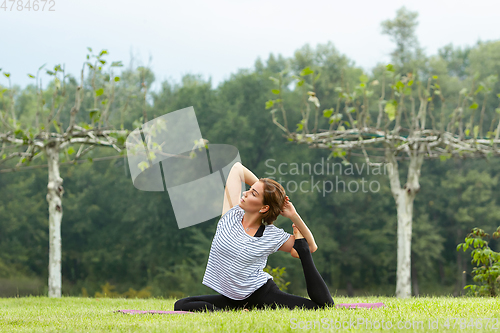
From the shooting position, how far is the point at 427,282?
21.8 meters

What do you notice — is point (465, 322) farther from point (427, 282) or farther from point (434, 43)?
point (434, 43)

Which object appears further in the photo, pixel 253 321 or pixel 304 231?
pixel 304 231

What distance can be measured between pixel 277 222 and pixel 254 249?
16967 millimetres

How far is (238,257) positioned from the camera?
135 inches

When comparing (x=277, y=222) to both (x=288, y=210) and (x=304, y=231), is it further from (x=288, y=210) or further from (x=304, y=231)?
(x=288, y=210)

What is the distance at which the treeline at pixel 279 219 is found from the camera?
21.1m

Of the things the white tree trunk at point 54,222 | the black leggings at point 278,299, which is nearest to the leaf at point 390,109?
the black leggings at point 278,299

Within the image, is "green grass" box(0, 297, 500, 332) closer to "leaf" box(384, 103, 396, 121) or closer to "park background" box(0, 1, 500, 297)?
"leaf" box(384, 103, 396, 121)

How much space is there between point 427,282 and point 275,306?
20.4m

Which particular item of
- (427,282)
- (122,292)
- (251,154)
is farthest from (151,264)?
(427,282)

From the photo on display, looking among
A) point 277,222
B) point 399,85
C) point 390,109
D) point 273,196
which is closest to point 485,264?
point 390,109

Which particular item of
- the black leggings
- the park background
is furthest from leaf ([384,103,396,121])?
the park background

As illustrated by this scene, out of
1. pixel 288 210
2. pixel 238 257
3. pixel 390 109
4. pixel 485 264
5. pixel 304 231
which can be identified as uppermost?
pixel 390 109

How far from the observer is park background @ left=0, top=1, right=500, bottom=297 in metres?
21.1
